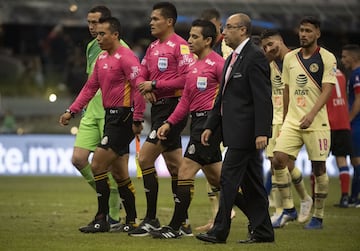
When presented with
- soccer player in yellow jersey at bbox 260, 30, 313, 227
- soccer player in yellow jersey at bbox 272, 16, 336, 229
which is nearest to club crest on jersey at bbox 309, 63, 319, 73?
soccer player in yellow jersey at bbox 272, 16, 336, 229

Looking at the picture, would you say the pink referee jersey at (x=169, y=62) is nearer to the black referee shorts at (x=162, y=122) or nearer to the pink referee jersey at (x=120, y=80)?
the black referee shorts at (x=162, y=122)

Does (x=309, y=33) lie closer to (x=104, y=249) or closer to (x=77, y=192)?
(x=104, y=249)

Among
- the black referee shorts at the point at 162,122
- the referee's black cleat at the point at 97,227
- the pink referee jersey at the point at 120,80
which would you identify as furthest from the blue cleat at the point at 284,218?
the pink referee jersey at the point at 120,80

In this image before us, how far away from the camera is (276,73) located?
1478 cm

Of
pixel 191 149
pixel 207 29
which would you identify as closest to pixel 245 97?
pixel 191 149

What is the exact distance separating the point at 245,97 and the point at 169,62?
164cm

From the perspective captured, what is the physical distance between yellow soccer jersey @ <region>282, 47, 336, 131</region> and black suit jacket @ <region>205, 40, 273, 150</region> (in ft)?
6.59

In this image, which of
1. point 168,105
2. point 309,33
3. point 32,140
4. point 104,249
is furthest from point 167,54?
point 32,140

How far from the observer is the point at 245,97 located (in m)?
11.5

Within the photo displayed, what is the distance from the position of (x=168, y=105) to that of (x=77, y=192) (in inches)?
294

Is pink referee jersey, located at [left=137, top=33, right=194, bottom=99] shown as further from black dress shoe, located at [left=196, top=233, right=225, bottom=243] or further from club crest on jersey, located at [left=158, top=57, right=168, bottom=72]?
black dress shoe, located at [left=196, top=233, right=225, bottom=243]

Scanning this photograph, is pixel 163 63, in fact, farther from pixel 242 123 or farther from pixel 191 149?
pixel 242 123

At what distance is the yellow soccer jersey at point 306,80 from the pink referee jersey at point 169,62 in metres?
1.50

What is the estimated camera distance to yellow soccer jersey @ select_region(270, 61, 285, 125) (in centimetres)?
1473
